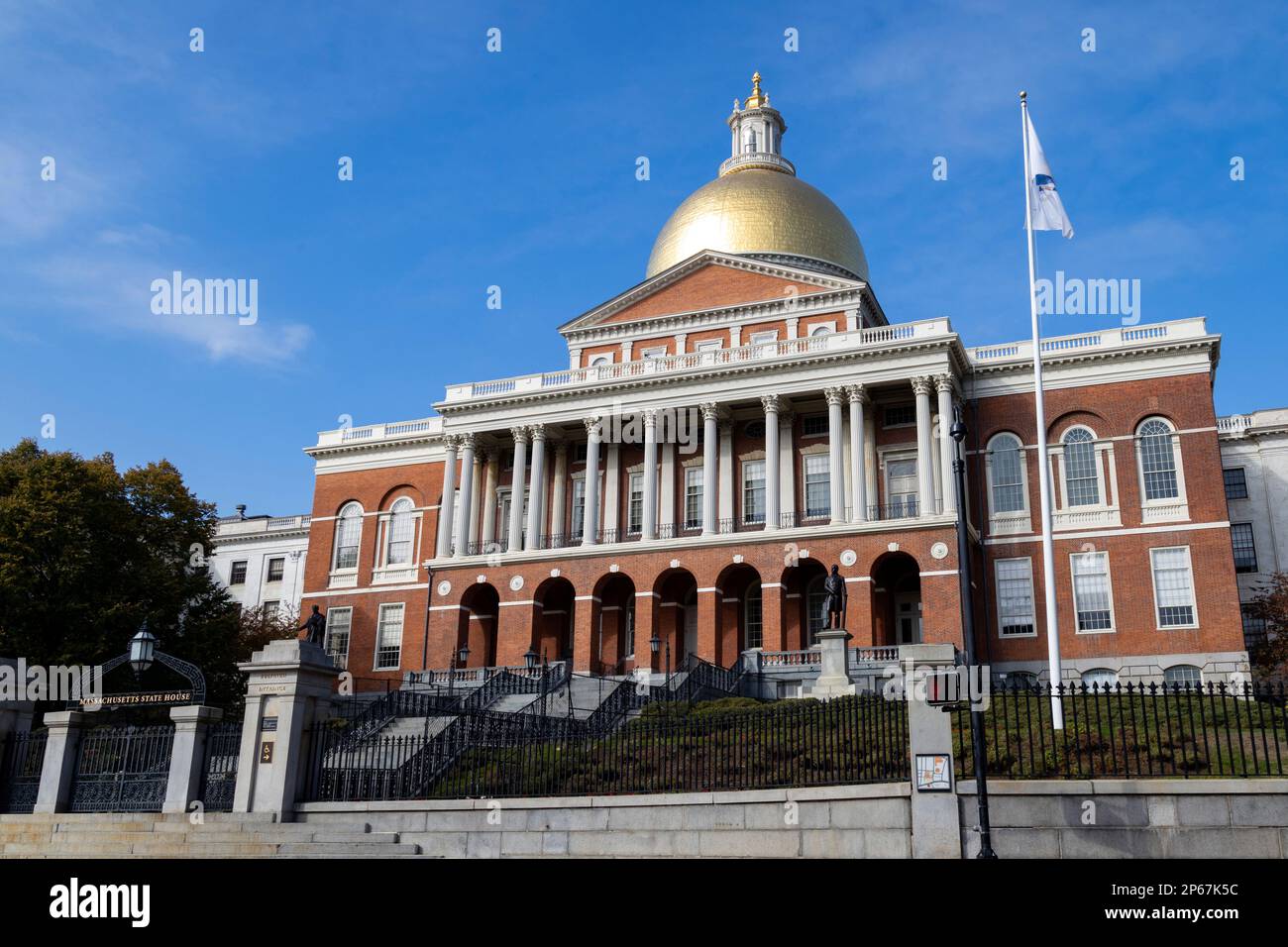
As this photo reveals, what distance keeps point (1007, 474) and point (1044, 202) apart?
18.1m

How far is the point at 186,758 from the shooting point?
21688 millimetres

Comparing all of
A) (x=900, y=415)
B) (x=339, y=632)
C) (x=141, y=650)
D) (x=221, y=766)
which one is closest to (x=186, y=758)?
(x=221, y=766)

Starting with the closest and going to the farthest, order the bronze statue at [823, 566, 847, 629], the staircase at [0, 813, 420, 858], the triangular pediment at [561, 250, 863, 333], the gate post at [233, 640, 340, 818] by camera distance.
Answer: the staircase at [0, 813, 420, 858]
the gate post at [233, 640, 340, 818]
the bronze statue at [823, 566, 847, 629]
the triangular pediment at [561, 250, 863, 333]

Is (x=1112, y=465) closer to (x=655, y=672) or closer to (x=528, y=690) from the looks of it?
(x=655, y=672)

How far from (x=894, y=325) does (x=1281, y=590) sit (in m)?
18.1

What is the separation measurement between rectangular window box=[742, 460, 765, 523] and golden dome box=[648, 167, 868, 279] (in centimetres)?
1094

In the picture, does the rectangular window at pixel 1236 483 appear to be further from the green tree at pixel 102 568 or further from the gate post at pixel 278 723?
the gate post at pixel 278 723

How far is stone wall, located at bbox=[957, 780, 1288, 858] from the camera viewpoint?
48.7 feet

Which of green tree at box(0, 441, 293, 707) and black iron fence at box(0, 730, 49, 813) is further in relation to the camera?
green tree at box(0, 441, 293, 707)

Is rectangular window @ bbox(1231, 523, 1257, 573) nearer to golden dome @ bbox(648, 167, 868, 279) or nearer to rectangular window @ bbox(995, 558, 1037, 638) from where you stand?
rectangular window @ bbox(995, 558, 1037, 638)

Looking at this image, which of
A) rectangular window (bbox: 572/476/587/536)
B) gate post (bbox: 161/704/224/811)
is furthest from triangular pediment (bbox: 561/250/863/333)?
gate post (bbox: 161/704/224/811)

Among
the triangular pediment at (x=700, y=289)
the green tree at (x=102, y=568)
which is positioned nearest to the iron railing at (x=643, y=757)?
the green tree at (x=102, y=568)

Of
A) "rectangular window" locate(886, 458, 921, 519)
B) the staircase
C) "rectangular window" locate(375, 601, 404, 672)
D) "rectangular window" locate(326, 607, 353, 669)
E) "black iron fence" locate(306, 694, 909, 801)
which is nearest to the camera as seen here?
"black iron fence" locate(306, 694, 909, 801)

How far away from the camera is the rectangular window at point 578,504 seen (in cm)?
5303
